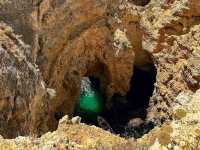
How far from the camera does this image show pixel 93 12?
33156 mm

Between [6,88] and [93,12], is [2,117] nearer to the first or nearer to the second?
[6,88]

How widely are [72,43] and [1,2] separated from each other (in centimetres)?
1018

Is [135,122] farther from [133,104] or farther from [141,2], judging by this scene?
[141,2]

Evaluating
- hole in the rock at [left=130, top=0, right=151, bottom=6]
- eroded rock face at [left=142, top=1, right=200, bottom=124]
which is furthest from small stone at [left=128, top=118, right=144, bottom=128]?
hole in the rock at [left=130, top=0, right=151, bottom=6]

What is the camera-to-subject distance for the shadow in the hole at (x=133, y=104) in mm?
36528

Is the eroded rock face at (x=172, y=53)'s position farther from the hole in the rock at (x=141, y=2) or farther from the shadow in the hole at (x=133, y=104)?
the hole in the rock at (x=141, y=2)

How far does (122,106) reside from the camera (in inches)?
1593

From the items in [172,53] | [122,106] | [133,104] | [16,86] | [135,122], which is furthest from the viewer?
[133,104]

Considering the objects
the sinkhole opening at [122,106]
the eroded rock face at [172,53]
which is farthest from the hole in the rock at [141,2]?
the sinkhole opening at [122,106]

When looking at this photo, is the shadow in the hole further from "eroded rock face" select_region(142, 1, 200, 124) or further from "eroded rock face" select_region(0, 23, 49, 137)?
"eroded rock face" select_region(0, 23, 49, 137)

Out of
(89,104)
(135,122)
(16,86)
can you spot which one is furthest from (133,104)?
(16,86)

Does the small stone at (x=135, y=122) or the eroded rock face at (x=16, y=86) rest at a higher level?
the eroded rock face at (x=16, y=86)

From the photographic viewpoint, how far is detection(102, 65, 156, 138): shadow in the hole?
36528 millimetres

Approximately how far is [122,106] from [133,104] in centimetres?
112
